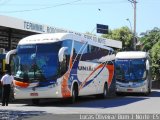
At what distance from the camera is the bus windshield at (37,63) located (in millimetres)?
21953

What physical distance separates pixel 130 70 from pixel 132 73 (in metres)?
0.27

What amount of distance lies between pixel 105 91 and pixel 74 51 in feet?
24.9

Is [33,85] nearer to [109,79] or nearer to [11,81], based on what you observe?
[11,81]

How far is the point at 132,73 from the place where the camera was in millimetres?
34312

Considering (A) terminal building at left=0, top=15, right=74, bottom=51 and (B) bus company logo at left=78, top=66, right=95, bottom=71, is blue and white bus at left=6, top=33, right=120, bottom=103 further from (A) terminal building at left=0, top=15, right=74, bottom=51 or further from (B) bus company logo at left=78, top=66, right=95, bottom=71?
(A) terminal building at left=0, top=15, right=74, bottom=51

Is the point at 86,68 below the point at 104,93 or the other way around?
the other way around

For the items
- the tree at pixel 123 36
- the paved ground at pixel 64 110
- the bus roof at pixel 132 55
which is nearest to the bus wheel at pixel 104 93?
the bus roof at pixel 132 55

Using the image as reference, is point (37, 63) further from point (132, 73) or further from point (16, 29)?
point (132, 73)

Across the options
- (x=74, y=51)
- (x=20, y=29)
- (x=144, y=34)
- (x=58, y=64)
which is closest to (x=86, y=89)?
(x=74, y=51)

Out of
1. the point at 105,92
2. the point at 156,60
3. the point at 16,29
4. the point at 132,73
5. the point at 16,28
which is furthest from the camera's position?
the point at 156,60

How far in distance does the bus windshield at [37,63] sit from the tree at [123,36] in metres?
64.8

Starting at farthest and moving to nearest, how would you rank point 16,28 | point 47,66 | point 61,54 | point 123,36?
1. point 123,36
2. point 16,28
3. point 47,66
4. point 61,54

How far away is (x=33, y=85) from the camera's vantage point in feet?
72.1

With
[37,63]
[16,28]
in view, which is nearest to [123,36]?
[16,28]
